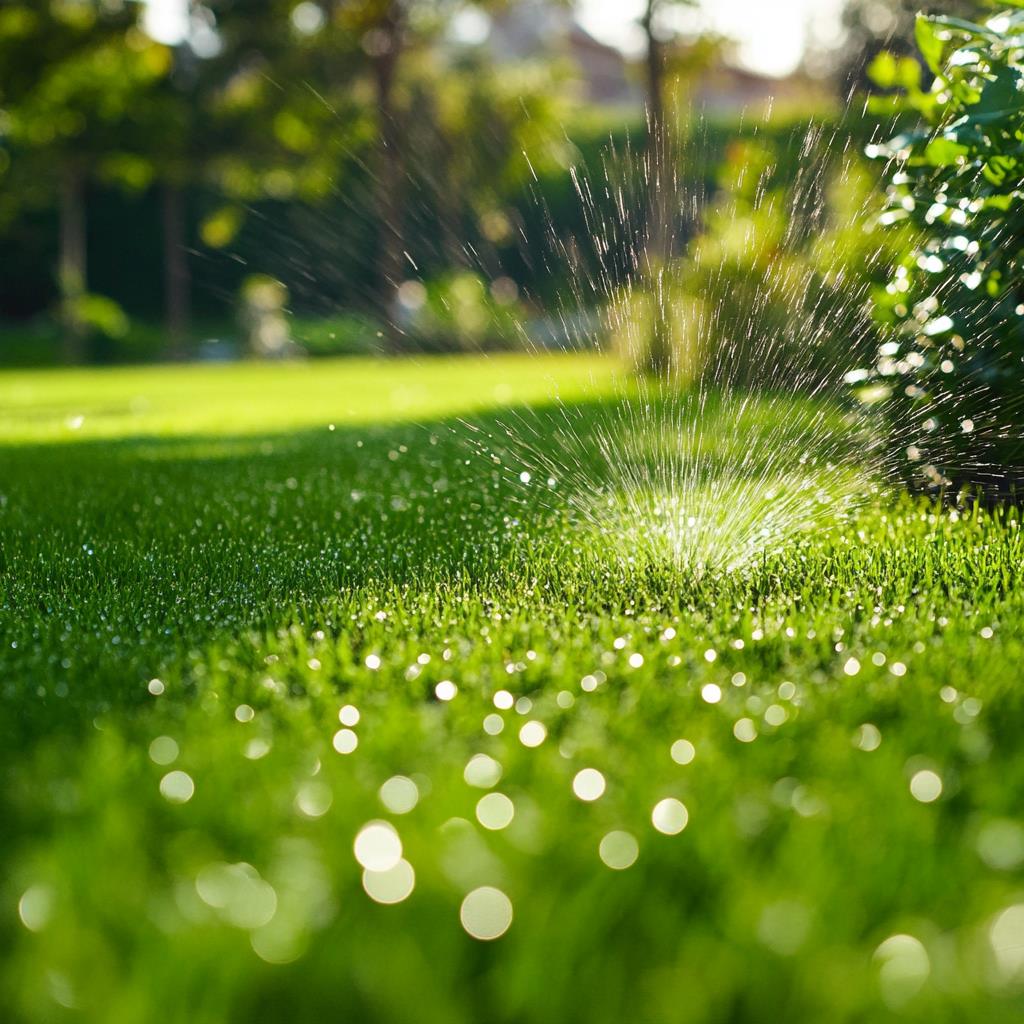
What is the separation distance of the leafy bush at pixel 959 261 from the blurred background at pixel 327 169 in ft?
42.3

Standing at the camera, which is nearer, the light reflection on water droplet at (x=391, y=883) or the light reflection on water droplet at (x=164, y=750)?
the light reflection on water droplet at (x=391, y=883)

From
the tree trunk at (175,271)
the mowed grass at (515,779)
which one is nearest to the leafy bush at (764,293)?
the mowed grass at (515,779)

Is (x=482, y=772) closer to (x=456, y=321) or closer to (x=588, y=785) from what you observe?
(x=588, y=785)

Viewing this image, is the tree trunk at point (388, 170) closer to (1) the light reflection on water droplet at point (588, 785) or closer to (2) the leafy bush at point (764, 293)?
(2) the leafy bush at point (764, 293)

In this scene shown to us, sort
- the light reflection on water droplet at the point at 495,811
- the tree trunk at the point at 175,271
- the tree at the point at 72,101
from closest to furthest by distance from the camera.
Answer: the light reflection on water droplet at the point at 495,811 → the tree at the point at 72,101 → the tree trunk at the point at 175,271

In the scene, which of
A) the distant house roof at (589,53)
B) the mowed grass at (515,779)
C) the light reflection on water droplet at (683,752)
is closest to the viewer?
the mowed grass at (515,779)

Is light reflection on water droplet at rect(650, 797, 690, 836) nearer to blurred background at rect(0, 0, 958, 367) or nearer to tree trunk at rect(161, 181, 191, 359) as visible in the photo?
blurred background at rect(0, 0, 958, 367)

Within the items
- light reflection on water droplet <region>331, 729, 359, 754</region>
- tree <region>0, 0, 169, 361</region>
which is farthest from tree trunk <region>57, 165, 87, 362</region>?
light reflection on water droplet <region>331, 729, 359, 754</region>

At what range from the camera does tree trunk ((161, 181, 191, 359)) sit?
26.1 m

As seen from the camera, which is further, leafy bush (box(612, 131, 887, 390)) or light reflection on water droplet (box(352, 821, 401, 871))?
leafy bush (box(612, 131, 887, 390))

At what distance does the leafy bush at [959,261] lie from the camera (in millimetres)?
3516

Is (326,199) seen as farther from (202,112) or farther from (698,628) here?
(698,628)

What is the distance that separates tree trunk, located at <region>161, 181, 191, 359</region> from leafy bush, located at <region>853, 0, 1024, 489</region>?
2259cm

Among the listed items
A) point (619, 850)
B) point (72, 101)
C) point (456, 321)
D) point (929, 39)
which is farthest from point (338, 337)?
point (619, 850)
